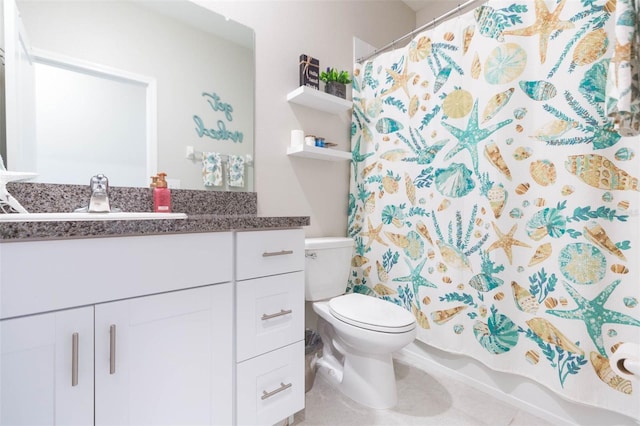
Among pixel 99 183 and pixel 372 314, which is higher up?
pixel 99 183

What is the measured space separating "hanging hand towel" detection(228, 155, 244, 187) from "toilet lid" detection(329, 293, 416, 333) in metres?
0.78

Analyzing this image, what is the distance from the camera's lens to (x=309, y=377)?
5.11 feet

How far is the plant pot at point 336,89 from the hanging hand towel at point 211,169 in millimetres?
811

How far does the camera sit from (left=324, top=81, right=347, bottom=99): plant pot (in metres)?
1.83

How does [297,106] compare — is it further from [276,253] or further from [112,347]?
[112,347]

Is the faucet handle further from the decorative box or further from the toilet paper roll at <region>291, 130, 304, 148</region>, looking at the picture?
the decorative box

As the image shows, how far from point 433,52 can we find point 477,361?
65.0 inches

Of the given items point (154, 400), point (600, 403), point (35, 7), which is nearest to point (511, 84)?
point (600, 403)

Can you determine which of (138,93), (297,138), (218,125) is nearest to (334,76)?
(297,138)

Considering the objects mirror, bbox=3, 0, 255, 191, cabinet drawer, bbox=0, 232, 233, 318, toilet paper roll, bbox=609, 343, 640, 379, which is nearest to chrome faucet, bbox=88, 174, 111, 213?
mirror, bbox=3, 0, 255, 191

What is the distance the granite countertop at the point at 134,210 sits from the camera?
2.25 feet

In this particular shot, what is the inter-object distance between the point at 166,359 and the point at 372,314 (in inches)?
34.3

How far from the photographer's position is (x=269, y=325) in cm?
108

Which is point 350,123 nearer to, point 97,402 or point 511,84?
point 511,84
